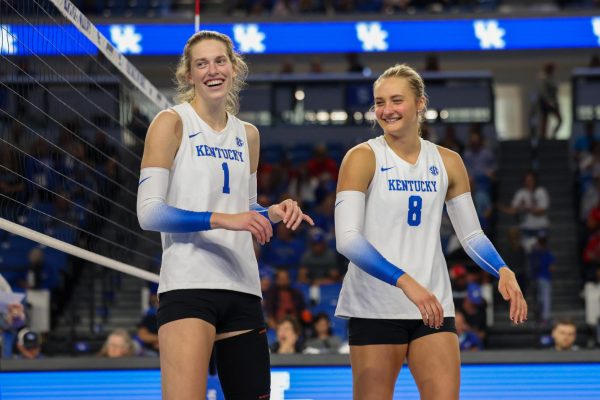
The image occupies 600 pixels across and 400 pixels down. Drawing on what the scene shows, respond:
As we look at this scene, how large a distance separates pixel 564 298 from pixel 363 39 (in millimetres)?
7331

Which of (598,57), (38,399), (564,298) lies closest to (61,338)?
(38,399)

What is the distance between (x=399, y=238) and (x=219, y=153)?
0.99 m

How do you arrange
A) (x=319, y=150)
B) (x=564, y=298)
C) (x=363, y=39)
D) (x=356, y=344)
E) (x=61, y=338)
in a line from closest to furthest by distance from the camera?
1. (x=356, y=344)
2. (x=61, y=338)
3. (x=564, y=298)
4. (x=319, y=150)
5. (x=363, y=39)

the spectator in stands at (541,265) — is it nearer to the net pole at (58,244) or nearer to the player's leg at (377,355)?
the net pole at (58,244)

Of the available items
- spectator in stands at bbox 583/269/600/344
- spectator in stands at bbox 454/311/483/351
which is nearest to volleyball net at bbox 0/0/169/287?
spectator in stands at bbox 454/311/483/351

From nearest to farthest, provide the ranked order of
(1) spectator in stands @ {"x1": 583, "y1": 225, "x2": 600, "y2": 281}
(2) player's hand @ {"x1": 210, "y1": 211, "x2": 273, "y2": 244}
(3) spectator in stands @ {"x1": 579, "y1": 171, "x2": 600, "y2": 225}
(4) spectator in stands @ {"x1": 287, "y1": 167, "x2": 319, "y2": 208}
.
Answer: (2) player's hand @ {"x1": 210, "y1": 211, "x2": 273, "y2": 244} → (1) spectator in stands @ {"x1": 583, "y1": 225, "x2": 600, "y2": 281} → (3) spectator in stands @ {"x1": 579, "y1": 171, "x2": 600, "y2": 225} → (4) spectator in stands @ {"x1": 287, "y1": 167, "x2": 319, "y2": 208}

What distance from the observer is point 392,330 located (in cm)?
493

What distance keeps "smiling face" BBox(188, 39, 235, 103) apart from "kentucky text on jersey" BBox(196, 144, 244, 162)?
227 mm

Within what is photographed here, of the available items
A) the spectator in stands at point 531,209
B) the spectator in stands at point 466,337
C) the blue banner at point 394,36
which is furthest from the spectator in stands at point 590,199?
the spectator in stands at point 466,337

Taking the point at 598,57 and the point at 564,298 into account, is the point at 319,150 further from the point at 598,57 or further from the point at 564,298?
the point at 598,57

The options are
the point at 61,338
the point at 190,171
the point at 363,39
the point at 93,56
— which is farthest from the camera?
the point at 363,39

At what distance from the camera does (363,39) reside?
832 inches

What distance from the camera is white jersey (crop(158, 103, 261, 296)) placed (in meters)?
4.47

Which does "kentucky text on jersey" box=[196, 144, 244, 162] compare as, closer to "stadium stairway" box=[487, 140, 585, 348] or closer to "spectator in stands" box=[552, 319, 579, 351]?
"spectator in stands" box=[552, 319, 579, 351]
